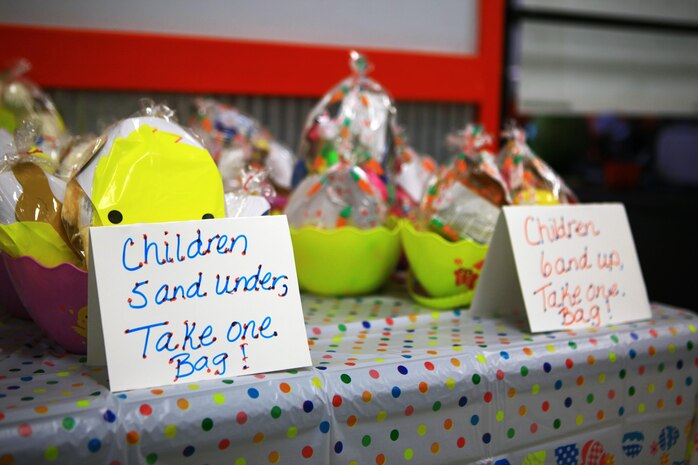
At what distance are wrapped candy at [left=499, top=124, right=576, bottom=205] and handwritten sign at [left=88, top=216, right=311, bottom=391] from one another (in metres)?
0.46

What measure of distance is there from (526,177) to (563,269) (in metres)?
0.20

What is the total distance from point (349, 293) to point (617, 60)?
226 cm

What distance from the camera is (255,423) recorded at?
68 cm

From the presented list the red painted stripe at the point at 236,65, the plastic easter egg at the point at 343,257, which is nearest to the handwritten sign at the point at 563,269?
the plastic easter egg at the point at 343,257

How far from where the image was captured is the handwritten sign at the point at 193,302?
2.22 feet

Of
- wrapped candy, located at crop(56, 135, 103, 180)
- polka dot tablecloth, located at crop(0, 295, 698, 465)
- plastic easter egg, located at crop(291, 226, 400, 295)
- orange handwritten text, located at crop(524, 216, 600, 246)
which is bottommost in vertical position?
polka dot tablecloth, located at crop(0, 295, 698, 465)

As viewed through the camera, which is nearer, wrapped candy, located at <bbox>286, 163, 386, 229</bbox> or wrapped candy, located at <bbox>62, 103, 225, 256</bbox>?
wrapped candy, located at <bbox>62, 103, 225, 256</bbox>

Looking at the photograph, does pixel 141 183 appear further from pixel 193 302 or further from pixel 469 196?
pixel 469 196

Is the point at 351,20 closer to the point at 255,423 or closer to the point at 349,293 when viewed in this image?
the point at 349,293

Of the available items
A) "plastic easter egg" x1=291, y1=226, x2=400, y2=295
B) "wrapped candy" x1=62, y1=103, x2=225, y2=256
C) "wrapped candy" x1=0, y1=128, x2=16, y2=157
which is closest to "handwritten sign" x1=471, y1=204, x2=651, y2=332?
"plastic easter egg" x1=291, y1=226, x2=400, y2=295

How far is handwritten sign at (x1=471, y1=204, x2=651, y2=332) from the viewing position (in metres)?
0.93

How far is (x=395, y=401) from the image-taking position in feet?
2.47

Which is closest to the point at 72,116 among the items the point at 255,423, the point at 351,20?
the point at 351,20

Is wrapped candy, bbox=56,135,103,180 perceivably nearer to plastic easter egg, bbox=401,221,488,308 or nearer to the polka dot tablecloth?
A: the polka dot tablecloth
